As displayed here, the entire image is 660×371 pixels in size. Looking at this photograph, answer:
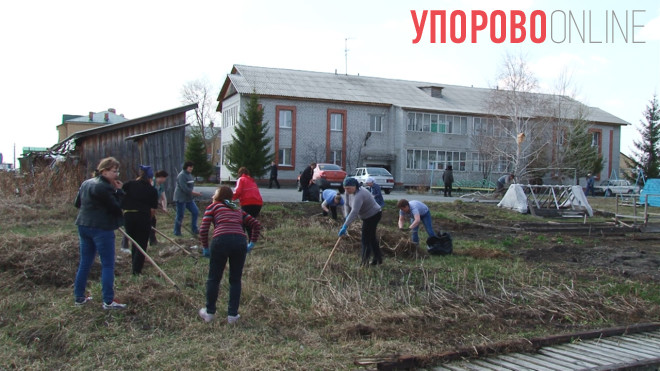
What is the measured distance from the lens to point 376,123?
42.2 metres

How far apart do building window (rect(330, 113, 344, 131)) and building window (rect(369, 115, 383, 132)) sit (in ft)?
7.60

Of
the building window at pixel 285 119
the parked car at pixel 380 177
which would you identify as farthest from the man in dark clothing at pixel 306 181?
the building window at pixel 285 119

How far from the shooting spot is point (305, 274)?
8.01 m

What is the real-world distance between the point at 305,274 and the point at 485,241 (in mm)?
6449

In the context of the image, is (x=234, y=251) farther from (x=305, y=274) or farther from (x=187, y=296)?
(x=305, y=274)

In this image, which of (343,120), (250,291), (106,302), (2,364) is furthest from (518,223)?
(343,120)

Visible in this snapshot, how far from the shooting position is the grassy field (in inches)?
196

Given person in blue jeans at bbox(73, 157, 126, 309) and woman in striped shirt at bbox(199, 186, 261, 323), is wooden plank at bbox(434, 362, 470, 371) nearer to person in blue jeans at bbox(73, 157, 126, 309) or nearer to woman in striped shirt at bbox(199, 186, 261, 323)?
woman in striped shirt at bbox(199, 186, 261, 323)

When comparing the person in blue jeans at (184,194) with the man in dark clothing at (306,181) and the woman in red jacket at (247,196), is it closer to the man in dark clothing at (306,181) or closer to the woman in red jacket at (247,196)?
the woman in red jacket at (247,196)

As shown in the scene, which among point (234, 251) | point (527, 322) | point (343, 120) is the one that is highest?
point (343, 120)

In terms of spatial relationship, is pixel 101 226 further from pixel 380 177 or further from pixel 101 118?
pixel 101 118

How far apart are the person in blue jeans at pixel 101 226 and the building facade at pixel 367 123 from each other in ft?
100

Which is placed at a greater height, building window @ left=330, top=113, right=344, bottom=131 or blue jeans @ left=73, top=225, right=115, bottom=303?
building window @ left=330, top=113, right=344, bottom=131

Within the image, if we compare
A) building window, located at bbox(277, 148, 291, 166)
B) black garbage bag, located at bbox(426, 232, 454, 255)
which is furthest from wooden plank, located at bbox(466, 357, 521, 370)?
building window, located at bbox(277, 148, 291, 166)
